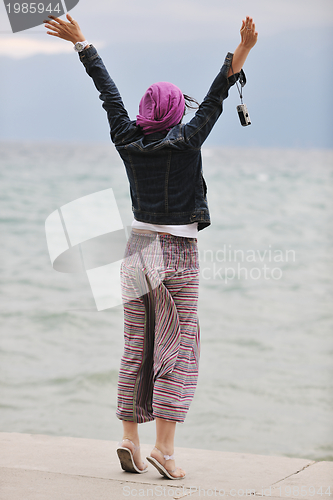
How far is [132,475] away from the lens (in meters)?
1.84

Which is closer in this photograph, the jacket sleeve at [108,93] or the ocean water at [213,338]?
the jacket sleeve at [108,93]

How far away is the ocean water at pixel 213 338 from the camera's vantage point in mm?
3182

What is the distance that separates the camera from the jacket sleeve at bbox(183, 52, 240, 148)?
174 centimetres

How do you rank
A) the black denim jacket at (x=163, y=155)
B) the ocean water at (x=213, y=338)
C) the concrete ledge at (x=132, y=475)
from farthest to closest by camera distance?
the ocean water at (x=213, y=338)
the black denim jacket at (x=163, y=155)
the concrete ledge at (x=132, y=475)

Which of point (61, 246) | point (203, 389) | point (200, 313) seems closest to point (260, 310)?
point (200, 313)

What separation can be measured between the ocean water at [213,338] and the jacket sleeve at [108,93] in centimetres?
179

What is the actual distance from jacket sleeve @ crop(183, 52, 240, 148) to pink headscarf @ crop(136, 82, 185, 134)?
0.07 meters

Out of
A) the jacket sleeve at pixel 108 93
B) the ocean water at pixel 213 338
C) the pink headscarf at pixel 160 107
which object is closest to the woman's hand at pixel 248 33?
the pink headscarf at pixel 160 107

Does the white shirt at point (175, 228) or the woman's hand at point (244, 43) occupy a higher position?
the woman's hand at point (244, 43)

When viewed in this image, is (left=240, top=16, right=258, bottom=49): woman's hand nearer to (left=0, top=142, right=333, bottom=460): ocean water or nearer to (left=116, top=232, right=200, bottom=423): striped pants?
(left=116, top=232, right=200, bottom=423): striped pants

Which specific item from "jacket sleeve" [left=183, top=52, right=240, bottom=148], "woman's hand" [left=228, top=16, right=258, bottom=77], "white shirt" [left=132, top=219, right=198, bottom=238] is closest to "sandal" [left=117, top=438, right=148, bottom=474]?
"white shirt" [left=132, top=219, right=198, bottom=238]

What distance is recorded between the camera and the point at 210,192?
46.8ft

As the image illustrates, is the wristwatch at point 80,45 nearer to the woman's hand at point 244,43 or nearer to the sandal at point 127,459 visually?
the woman's hand at point 244,43

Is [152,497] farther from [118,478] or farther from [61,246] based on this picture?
[61,246]
